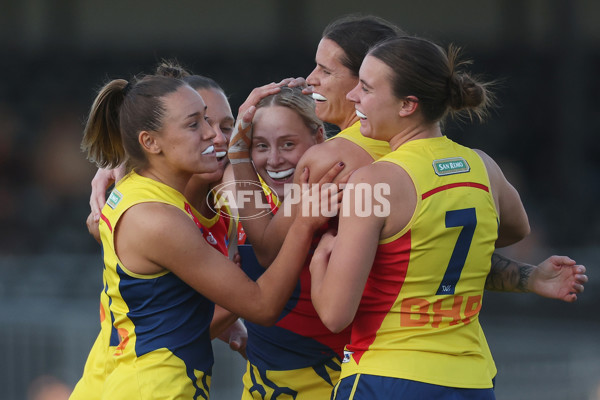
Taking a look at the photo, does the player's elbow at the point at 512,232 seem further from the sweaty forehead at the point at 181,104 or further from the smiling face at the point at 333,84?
the sweaty forehead at the point at 181,104

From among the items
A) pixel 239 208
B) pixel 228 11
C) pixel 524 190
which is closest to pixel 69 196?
pixel 228 11

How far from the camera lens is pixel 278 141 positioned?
3.07m

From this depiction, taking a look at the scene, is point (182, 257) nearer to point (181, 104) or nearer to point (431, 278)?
point (181, 104)

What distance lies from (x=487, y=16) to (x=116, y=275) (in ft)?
25.5

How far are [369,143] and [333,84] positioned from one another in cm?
26

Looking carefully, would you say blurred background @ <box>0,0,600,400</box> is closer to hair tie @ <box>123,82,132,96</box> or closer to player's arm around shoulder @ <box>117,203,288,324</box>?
hair tie @ <box>123,82,132,96</box>

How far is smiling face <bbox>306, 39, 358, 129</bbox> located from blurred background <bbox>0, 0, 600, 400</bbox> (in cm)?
510

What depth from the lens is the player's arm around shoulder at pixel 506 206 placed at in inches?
104

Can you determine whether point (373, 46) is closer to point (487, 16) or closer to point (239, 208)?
point (239, 208)

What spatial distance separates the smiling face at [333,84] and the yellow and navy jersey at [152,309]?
551 mm

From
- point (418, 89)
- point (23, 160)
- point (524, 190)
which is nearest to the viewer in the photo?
point (418, 89)

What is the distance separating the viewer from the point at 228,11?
9.73 m

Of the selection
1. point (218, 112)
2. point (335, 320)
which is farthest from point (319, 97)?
point (335, 320)

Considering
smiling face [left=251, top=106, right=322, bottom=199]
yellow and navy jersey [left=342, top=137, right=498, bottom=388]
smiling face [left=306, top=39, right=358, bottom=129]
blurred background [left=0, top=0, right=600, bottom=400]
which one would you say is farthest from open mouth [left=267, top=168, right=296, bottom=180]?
blurred background [left=0, top=0, right=600, bottom=400]
